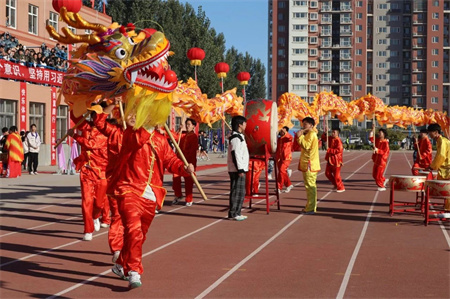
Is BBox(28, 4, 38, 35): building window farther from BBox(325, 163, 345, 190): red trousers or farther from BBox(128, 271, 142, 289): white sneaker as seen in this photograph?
BBox(128, 271, 142, 289): white sneaker

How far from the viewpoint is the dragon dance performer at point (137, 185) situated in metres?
6.32

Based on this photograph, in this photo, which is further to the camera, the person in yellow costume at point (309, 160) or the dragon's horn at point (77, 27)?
the person in yellow costume at point (309, 160)

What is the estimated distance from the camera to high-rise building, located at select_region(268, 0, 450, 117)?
9762 centimetres

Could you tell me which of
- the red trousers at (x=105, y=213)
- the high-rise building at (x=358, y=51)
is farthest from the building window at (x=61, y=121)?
the high-rise building at (x=358, y=51)

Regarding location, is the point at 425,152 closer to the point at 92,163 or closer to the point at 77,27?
the point at 92,163

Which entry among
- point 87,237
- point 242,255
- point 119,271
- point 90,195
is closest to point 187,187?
point 90,195

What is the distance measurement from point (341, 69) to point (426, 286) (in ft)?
307

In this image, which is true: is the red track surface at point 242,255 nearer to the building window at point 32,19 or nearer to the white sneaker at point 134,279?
the white sneaker at point 134,279

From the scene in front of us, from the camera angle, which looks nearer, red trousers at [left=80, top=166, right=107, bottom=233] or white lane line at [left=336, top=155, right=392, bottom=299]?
white lane line at [left=336, top=155, right=392, bottom=299]

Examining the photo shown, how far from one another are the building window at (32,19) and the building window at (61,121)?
414 cm

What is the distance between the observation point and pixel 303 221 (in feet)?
37.9

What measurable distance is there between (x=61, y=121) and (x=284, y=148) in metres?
16.5

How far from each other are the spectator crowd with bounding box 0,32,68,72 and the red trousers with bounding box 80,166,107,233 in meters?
15.8

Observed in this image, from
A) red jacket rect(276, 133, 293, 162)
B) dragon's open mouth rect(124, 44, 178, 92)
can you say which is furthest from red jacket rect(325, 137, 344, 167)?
dragon's open mouth rect(124, 44, 178, 92)
